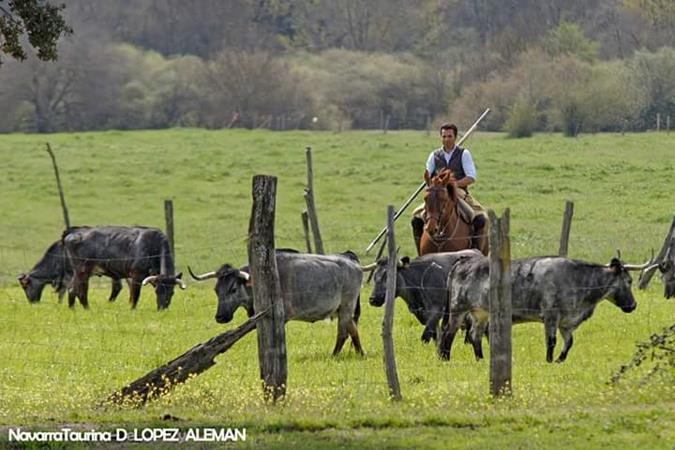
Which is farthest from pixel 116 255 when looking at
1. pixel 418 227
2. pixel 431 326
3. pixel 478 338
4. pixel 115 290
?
pixel 478 338

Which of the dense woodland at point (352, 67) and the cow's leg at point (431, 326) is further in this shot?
the dense woodland at point (352, 67)

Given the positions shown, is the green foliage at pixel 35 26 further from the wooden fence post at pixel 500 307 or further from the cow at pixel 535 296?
the wooden fence post at pixel 500 307

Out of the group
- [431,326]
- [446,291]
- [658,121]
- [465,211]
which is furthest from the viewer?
[658,121]

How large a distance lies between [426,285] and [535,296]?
84.7 inches

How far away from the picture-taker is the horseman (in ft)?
70.1

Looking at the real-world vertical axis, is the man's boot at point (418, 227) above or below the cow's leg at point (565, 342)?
above

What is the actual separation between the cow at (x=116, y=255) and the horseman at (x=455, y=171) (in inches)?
225

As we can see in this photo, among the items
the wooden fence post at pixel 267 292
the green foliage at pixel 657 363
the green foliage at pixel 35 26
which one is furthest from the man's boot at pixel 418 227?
the wooden fence post at pixel 267 292

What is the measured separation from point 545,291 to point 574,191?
30.3 meters

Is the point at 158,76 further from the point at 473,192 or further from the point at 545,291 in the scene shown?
the point at 545,291

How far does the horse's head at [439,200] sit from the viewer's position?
2083 centimetres

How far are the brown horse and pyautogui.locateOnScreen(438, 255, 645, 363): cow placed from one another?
2.38m

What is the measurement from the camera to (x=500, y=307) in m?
A: 14.2

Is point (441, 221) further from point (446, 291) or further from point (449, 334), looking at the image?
point (449, 334)
